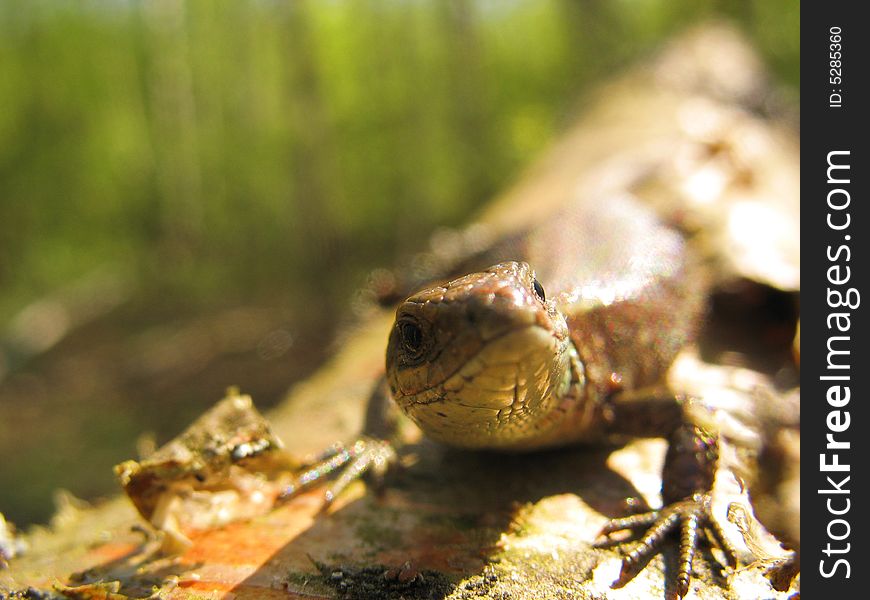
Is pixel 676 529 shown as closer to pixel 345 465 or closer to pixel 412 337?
pixel 412 337

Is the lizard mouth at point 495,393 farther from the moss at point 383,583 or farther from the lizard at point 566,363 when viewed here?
the moss at point 383,583

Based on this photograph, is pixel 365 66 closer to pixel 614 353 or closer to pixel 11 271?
pixel 11 271

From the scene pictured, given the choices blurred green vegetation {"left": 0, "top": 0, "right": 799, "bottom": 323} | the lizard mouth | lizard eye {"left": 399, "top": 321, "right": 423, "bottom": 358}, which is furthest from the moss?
blurred green vegetation {"left": 0, "top": 0, "right": 799, "bottom": 323}

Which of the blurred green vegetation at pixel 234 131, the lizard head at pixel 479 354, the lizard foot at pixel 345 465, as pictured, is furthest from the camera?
the blurred green vegetation at pixel 234 131

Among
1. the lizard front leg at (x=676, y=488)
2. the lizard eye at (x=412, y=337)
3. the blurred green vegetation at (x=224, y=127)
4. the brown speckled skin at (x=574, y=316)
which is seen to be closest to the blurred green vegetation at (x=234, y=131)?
the blurred green vegetation at (x=224, y=127)
